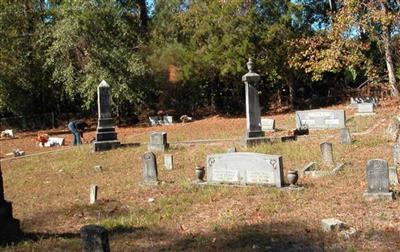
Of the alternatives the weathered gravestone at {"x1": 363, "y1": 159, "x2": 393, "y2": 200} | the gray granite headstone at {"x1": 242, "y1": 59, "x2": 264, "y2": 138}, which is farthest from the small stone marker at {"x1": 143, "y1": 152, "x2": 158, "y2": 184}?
the gray granite headstone at {"x1": 242, "y1": 59, "x2": 264, "y2": 138}

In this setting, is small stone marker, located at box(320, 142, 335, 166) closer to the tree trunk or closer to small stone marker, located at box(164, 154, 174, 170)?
small stone marker, located at box(164, 154, 174, 170)

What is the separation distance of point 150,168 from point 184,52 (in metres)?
23.4

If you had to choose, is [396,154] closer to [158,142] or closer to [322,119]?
[158,142]

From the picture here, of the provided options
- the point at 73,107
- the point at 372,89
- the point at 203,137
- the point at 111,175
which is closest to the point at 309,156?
the point at 111,175

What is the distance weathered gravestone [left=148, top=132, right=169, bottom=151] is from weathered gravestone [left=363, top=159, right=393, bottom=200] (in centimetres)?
1001

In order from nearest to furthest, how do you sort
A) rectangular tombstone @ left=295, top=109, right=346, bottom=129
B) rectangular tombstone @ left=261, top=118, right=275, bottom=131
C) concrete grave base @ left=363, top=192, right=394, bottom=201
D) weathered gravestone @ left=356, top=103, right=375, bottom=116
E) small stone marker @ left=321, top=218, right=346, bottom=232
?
small stone marker @ left=321, top=218, right=346, bottom=232
concrete grave base @ left=363, top=192, right=394, bottom=201
rectangular tombstone @ left=295, top=109, right=346, bottom=129
rectangular tombstone @ left=261, top=118, right=275, bottom=131
weathered gravestone @ left=356, top=103, right=375, bottom=116

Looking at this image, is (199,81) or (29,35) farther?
(199,81)

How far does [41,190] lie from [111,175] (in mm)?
1982

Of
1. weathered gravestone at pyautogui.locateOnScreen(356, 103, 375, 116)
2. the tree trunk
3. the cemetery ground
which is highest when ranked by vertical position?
the tree trunk

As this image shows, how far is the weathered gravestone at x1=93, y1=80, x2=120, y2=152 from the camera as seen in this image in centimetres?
1988

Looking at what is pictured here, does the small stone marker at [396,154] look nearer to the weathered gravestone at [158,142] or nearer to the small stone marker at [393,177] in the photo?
the small stone marker at [393,177]

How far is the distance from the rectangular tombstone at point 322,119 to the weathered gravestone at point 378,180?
37.6ft

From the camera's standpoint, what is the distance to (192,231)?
8.02m

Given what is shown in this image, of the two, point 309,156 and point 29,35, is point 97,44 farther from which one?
point 309,156
